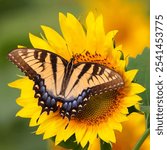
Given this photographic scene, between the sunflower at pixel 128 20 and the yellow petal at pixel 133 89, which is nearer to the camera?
the yellow petal at pixel 133 89

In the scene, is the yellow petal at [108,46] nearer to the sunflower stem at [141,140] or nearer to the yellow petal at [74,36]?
the yellow petal at [74,36]

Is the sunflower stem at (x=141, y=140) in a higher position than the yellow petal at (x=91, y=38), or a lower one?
lower

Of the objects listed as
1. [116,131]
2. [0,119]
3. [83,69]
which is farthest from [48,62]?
[0,119]

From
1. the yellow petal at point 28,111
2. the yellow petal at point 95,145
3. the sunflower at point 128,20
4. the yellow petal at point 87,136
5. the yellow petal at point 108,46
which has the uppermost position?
the sunflower at point 128,20

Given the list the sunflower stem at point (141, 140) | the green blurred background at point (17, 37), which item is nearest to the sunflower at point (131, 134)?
the sunflower stem at point (141, 140)

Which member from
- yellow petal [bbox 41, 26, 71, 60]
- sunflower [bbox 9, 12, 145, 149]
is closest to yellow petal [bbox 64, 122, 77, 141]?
sunflower [bbox 9, 12, 145, 149]
